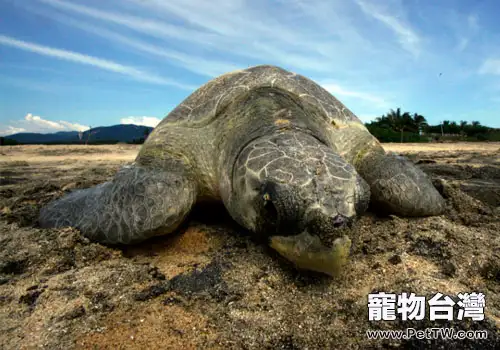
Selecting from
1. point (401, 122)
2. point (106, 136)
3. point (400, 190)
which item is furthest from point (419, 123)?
point (106, 136)

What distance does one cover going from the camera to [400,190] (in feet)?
8.72

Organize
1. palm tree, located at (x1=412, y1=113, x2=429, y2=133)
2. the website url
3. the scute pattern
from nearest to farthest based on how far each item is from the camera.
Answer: the website url
the scute pattern
palm tree, located at (x1=412, y1=113, x2=429, y2=133)

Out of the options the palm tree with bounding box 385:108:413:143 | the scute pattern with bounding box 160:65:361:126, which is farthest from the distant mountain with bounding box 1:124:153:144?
the palm tree with bounding box 385:108:413:143

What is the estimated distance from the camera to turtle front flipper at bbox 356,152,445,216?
105 inches

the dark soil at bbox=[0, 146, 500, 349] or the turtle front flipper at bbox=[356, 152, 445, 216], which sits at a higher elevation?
the turtle front flipper at bbox=[356, 152, 445, 216]

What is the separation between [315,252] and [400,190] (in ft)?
4.38

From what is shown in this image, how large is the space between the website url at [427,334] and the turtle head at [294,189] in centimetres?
47

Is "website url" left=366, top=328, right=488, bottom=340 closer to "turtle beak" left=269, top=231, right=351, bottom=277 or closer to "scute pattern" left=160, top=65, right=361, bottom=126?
"turtle beak" left=269, top=231, right=351, bottom=277

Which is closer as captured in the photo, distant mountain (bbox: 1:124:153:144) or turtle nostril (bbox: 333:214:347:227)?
turtle nostril (bbox: 333:214:347:227)

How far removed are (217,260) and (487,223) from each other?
2.13 meters

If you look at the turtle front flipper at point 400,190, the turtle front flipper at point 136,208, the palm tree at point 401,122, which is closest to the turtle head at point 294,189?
the turtle front flipper at point 136,208

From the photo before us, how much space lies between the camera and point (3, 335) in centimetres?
145

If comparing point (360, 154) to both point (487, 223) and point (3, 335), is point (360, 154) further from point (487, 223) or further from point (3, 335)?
point (3, 335)

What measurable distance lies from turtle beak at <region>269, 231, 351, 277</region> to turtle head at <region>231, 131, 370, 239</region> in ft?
0.14
